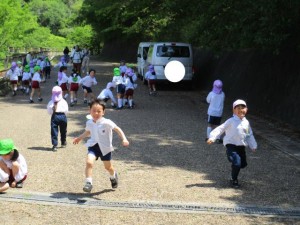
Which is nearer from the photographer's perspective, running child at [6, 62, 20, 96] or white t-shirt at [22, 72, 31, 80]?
running child at [6, 62, 20, 96]

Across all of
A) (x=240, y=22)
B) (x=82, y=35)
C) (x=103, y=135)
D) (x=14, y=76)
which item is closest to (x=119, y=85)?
(x=240, y=22)

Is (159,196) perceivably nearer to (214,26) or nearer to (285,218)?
(285,218)

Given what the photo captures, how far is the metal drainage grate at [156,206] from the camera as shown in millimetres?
5430

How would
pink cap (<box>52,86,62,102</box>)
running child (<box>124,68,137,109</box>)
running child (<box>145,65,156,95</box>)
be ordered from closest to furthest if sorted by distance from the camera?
1. pink cap (<box>52,86,62,102</box>)
2. running child (<box>124,68,137,109</box>)
3. running child (<box>145,65,156,95</box>)

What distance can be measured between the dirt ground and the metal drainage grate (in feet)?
0.48

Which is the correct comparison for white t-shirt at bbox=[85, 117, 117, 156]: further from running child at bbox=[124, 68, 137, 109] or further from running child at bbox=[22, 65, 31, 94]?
running child at bbox=[22, 65, 31, 94]

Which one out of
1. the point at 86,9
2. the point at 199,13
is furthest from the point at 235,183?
the point at 86,9

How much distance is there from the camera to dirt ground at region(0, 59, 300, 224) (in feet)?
17.2

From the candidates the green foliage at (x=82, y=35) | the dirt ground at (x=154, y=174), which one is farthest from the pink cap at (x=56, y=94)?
the green foliage at (x=82, y=35)

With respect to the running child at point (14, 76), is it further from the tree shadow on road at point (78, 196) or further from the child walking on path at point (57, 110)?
the tree shadow on road at point (78, 196)

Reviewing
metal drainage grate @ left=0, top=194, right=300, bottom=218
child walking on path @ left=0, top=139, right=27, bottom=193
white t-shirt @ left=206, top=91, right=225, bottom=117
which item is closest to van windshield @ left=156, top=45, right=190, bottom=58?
white t-shirt @ left=206, top=91, right=225, bottom=117

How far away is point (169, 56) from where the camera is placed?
1891 centimetres

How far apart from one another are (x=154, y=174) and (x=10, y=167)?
2.20 m

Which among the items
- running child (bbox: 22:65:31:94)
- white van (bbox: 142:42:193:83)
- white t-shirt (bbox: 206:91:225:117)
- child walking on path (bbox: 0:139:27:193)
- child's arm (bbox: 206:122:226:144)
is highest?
white van (bbox: 142:42:193:83)
